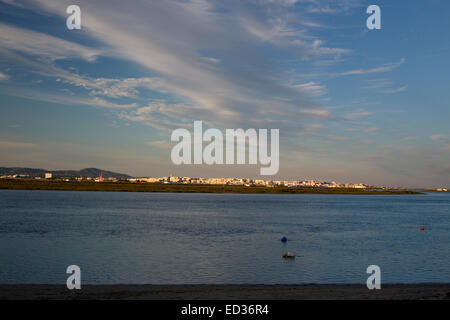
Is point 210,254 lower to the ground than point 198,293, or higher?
lower

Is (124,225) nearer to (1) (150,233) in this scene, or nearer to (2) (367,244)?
(1) (150,233)

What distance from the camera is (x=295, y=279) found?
2502 cm

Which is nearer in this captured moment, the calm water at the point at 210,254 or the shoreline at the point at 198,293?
the shoreline at the point at 198,293

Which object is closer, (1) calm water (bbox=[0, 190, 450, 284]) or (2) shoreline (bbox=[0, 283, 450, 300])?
(2) shoreline (bbox=[0, 283, 450, 300])

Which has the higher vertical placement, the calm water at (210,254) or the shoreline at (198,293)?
the shoreline at (198,293)

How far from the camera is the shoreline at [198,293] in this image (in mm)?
16766

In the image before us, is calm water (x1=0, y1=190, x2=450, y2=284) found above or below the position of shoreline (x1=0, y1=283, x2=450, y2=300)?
below

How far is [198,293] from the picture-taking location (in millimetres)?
18359

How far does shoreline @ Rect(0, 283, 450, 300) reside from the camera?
55.0ft

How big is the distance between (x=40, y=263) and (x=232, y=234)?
24.3 m

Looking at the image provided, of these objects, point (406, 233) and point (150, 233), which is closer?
point (150, 233)
